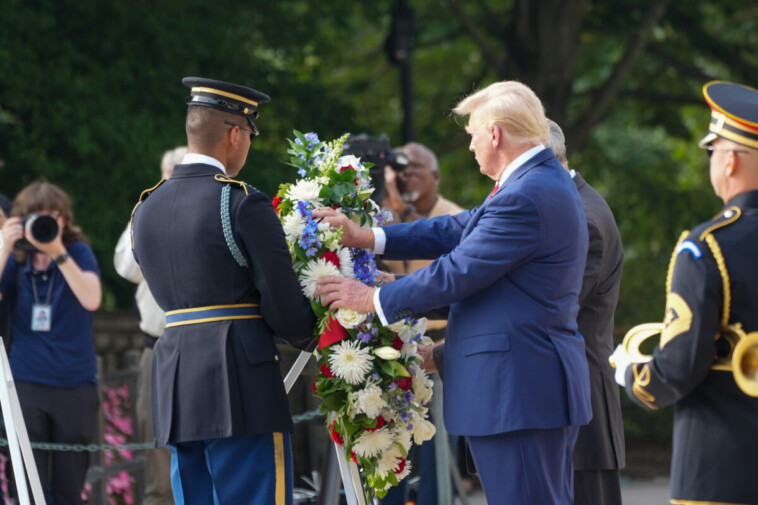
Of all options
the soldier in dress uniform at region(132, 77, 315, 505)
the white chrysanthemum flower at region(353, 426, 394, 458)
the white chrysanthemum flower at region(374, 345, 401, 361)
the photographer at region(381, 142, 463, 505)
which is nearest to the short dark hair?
the soldier in dress uniform at region(132, 77, 315, 505)

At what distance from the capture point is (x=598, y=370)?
4621mm

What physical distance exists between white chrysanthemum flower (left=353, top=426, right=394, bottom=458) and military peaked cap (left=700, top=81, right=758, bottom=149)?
1.59m

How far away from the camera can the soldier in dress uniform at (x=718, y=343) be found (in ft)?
10.6

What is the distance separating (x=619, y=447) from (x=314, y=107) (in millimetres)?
7454

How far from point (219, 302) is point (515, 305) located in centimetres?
103

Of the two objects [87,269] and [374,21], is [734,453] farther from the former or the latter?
[374,21]

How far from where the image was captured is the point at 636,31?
12.5 metres

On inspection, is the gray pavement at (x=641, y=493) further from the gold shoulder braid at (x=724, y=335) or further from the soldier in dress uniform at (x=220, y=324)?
the gold shoulder braid at (x=724, y=335)

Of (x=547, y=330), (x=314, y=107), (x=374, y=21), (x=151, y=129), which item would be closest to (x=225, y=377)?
(x=547, y=330)

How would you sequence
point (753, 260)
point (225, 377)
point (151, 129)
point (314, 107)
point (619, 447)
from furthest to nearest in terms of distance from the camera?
1. point (314, 107)
2. point (151, 129)
3. point (619, 447)
4. point (225, 377)
5. point (753, 260)

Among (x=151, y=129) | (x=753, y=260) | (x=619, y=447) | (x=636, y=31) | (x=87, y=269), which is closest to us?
(x=753, y=260)

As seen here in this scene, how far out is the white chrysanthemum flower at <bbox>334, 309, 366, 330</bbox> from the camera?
407 centimetres

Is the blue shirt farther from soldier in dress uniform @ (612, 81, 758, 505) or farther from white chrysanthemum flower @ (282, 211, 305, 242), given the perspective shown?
soldier in dress uniform @ (612, 81, 758, 505)

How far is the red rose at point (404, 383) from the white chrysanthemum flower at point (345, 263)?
429 mm
